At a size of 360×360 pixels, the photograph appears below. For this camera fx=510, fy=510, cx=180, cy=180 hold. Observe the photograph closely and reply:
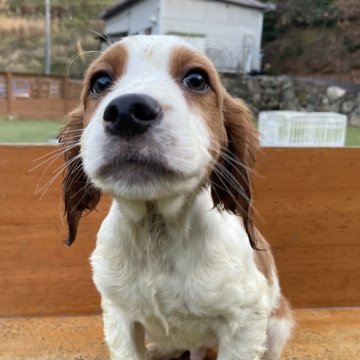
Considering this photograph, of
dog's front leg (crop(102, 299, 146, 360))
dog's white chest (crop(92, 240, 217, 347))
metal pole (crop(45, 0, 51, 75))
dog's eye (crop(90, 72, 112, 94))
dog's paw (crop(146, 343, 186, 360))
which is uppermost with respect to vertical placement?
metal pole (crop(45, 0, 51, 75))

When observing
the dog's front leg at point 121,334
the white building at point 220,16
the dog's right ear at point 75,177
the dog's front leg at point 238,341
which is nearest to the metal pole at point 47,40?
the white building at point 220,16

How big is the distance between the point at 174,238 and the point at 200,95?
0.42 metres

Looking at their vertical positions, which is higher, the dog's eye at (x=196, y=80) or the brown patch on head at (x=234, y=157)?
the dog's eye at (x=196, y=80)

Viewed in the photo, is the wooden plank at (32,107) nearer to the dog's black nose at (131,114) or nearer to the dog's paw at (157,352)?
the dog's paw at (157,352)

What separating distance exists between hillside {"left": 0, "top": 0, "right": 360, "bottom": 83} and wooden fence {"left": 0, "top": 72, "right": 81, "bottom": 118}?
284 mm

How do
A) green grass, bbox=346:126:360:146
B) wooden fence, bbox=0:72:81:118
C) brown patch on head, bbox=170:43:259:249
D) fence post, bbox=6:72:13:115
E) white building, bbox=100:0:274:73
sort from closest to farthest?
brown patch on head, bbox=170:43:259:249 < green grass, bbox=346:126:360:146 < white building, bbox=100:0:274:73 < wooden fence, bbox=0:72:81:118 < fence post, bbox=6:72:13:115

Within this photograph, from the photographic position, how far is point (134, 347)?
1615 millimetres

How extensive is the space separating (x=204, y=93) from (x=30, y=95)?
287 inches

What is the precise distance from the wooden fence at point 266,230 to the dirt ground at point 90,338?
0.08m

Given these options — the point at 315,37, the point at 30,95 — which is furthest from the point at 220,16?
the point at 30,95

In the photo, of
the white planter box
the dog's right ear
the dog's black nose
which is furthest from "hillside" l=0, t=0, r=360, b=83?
the dog's black nose

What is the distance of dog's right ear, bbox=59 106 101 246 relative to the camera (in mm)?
1504

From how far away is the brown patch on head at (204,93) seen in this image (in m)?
1.30

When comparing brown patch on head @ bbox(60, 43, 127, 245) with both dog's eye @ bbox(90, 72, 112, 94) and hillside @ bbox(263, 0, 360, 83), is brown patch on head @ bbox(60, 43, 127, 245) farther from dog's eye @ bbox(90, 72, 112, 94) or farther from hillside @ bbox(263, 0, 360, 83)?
hillside @ bbox(263, 0, 360, 83)
